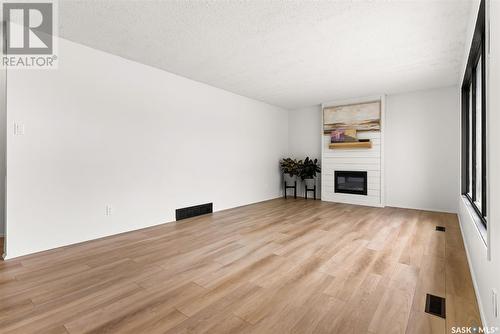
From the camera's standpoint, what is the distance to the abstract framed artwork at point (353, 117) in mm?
5572

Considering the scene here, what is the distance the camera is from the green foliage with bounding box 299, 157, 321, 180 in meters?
6.43

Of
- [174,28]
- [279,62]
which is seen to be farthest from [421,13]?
[174,28]

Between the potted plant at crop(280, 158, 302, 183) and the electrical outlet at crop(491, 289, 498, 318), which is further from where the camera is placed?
the potted plant at crop(280, 158, 302, 183)

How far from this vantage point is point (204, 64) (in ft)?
12.5

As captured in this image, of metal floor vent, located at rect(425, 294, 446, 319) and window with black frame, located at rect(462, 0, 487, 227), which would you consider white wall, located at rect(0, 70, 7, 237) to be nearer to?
metal floor vent, located at rect(425, 294, 446, 319)

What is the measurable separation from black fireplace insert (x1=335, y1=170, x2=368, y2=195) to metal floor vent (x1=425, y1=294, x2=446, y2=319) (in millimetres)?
4075

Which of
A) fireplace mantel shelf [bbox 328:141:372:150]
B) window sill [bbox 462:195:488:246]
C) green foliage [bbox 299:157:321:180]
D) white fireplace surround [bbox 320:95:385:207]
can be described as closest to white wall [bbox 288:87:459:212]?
white fireplace surround [bbox 320:95:385:207]

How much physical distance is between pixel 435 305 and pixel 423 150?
434 centimetres

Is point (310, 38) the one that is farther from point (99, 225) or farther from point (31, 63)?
point (99, 225)

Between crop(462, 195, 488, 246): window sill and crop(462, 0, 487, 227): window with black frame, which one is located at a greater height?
crop(462, 0, 487, 227): window with black frame

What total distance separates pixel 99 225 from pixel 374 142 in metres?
5.64

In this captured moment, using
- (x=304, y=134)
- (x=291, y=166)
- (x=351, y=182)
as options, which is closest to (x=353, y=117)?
(x=304, y=134)

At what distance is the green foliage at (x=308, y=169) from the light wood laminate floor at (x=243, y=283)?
2901 mm

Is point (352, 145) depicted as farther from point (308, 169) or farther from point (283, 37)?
point (283, 37)
